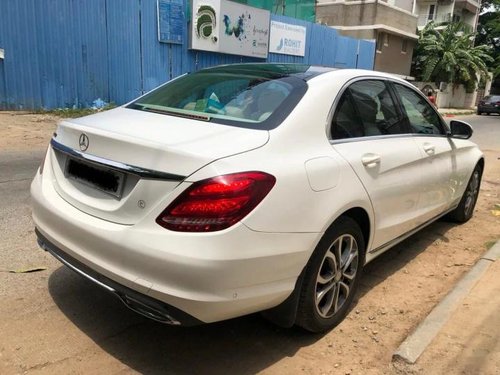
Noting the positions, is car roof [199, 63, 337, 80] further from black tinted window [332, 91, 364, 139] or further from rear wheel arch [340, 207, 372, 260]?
rear wheel arch [340, 207, 372, 260]

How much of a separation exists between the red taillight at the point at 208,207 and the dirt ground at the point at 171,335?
92cm

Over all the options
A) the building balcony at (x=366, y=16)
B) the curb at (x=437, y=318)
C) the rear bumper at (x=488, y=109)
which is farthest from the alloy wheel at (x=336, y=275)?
the rear bumper at (x=488, y=109)

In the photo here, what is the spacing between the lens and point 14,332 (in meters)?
2.97

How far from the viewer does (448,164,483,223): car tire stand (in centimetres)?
557

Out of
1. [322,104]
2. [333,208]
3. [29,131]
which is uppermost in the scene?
[322,104]

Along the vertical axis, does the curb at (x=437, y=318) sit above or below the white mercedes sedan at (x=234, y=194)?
below

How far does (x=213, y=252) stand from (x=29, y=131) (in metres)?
9.09

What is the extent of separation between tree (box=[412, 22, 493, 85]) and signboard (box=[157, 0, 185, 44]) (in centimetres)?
2509

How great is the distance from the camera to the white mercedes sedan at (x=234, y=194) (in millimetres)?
2369

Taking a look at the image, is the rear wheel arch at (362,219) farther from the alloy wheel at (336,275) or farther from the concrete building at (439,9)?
the concrete building at (439,9)

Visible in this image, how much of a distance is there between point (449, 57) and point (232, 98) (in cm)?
3503

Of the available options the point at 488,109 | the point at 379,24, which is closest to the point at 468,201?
the point at 379,24

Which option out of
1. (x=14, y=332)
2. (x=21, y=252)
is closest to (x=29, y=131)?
(x=21, y=252)

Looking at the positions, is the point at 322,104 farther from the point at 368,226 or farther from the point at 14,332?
the point at 14,332
